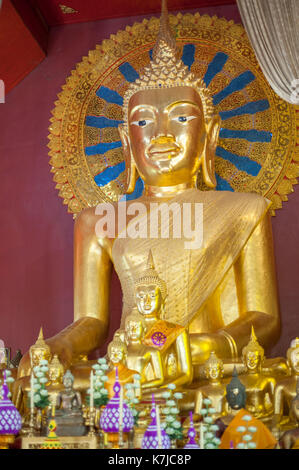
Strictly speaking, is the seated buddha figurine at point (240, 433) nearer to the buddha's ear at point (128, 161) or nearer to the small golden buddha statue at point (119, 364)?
the small golden buddha statue at point (119, 364)

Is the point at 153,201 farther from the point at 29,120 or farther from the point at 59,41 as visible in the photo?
the point at 59,41

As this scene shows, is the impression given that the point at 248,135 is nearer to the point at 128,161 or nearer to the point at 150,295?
the point at 128,161

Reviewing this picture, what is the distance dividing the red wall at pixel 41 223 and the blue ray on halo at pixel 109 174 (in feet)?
0.96

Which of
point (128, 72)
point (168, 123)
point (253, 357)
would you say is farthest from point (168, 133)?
point (253, 357)

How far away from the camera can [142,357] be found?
2971mm

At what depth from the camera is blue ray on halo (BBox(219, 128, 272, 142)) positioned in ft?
14.5

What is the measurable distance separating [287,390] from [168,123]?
1.75m

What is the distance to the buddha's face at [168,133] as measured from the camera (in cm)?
406

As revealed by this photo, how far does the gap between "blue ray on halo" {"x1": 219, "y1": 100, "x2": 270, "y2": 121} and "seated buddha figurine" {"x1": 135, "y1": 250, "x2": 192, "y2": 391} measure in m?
1.59

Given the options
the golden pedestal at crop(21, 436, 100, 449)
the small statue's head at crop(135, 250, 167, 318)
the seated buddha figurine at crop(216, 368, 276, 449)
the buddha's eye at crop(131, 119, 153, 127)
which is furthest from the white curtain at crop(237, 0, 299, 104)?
the golden pedestal at crop(21, 436, 100, 449)

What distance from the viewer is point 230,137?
4.51m

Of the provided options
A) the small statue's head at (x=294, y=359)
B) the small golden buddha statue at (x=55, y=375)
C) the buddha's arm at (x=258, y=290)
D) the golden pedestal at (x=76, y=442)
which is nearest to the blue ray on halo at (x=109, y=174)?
the buddha's arm at (x=258, y=290)

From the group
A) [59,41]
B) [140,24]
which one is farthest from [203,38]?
[59,41]
